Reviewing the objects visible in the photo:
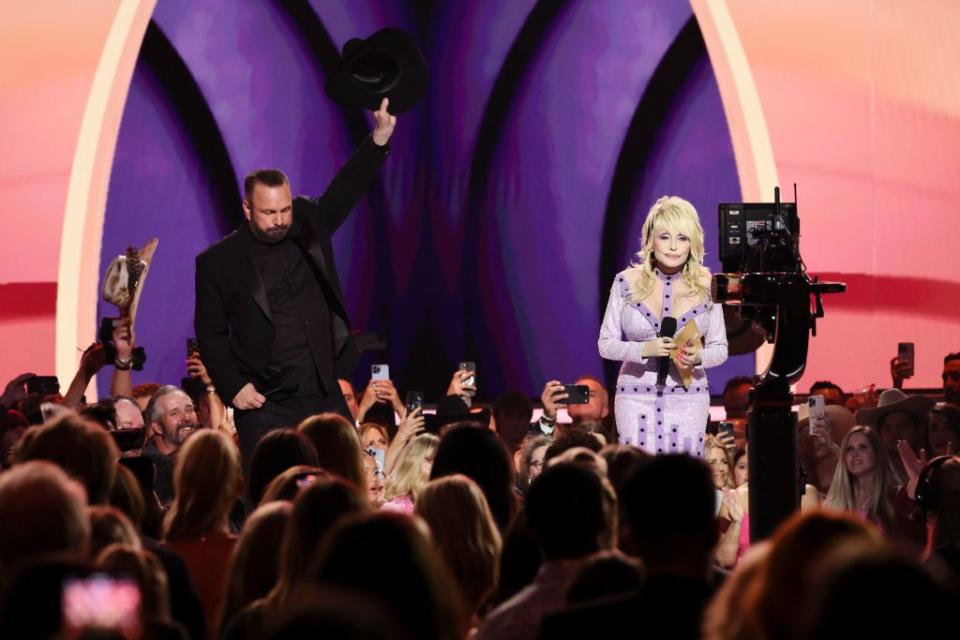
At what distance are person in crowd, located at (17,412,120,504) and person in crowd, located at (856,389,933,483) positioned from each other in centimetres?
409

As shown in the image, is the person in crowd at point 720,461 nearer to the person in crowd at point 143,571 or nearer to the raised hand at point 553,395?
A: the raised hand at point 553,395

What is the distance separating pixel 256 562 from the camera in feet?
9.78

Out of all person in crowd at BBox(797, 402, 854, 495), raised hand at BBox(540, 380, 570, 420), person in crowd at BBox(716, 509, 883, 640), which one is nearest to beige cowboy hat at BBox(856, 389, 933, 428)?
person in crowd at BBox(797, 402, 854, 495)

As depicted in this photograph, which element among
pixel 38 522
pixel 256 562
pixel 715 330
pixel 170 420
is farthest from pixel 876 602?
pixel 170 420

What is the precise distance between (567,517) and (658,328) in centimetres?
294

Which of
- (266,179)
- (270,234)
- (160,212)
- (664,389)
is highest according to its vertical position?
(160,212)

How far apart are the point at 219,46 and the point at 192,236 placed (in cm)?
113

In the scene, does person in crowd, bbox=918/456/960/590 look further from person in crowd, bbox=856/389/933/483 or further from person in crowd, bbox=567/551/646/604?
person in crowd, bbox=856/389/933/483

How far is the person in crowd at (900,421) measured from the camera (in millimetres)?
6891

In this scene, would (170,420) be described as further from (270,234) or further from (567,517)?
(567,517)

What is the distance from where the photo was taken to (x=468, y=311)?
1010cm

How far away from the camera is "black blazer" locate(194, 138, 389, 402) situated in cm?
604

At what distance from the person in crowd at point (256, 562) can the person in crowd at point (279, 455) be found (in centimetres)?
104

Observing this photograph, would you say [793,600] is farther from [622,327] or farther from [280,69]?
[280,69]
